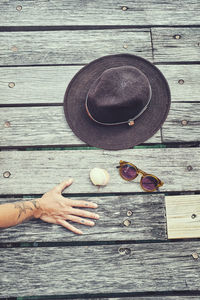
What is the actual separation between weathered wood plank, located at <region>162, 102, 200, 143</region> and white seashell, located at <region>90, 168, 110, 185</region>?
403 millimetres

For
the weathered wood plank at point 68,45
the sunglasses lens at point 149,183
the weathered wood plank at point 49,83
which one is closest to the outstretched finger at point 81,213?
the sunglasses lens at point 149,183

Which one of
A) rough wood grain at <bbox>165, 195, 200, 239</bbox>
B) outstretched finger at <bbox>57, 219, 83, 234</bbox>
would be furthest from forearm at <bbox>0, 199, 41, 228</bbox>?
rough wood grain at <bbox>165, 195, 200, 239</bbox>

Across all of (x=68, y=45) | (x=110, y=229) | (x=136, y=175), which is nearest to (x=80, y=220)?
(x=110, y=229)

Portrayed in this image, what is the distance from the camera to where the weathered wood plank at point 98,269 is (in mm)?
1553

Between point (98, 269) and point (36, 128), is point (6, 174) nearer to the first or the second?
point (36, 128)

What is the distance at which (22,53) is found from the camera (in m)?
1.87

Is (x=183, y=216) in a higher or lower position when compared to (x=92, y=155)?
lower

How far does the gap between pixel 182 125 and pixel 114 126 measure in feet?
1.37

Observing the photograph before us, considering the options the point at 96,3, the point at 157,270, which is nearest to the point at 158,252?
the point at 157,270

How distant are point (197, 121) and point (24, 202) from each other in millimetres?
1090

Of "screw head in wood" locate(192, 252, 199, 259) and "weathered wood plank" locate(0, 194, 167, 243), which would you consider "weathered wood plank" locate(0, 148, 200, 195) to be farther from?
"screw head in wood" locate(192, 252, 199, 259)

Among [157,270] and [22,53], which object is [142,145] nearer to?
[157,270]

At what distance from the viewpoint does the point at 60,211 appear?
1584 mm

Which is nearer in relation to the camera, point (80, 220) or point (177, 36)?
point (80, 220)
